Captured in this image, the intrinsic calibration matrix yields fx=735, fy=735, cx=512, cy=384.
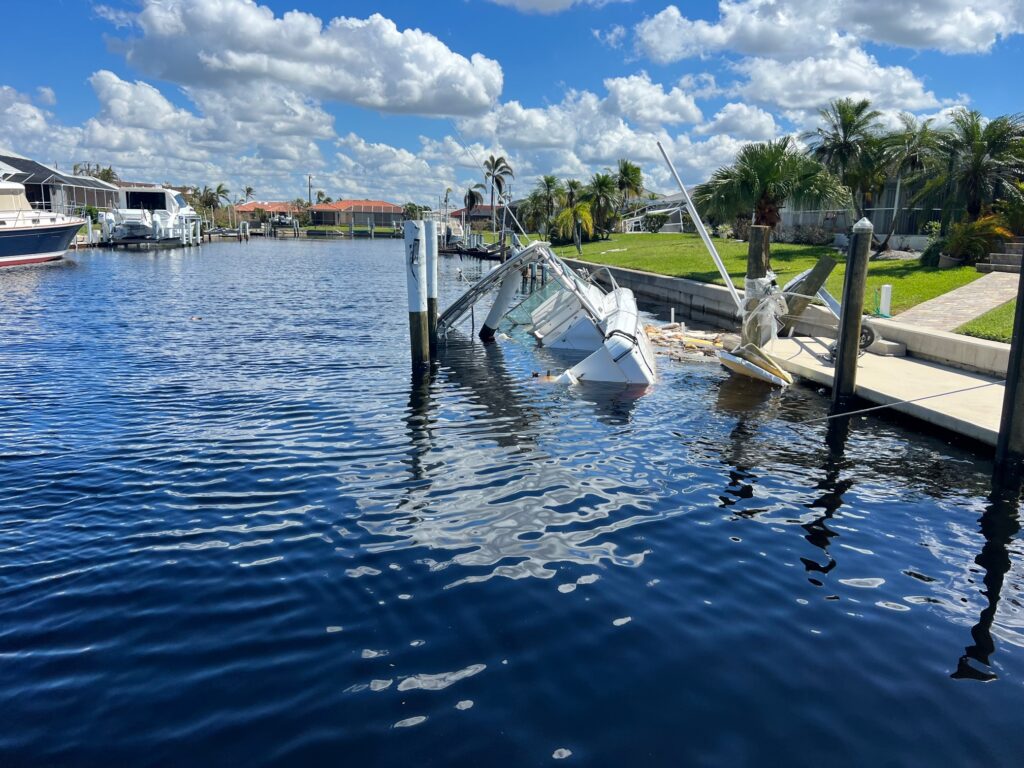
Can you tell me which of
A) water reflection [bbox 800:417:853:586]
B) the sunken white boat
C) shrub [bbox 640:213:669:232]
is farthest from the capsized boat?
the sunken white boat

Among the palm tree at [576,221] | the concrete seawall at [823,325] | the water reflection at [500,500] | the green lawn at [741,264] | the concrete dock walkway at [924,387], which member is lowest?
the water reflection at [500,500]

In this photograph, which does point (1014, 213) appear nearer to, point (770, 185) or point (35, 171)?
point (770, 185)

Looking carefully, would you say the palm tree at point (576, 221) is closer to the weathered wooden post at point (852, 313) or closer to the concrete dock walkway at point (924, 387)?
the concrete dock walkway at point (924, 387)

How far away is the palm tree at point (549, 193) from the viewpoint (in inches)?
3169

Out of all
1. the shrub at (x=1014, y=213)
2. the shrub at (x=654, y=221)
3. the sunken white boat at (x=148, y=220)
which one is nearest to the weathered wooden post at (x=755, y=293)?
the shrub at (x=1014, y=213)

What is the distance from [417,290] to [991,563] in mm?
13140

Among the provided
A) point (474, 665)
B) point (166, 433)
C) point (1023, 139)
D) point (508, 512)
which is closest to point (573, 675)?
point (474, 665)

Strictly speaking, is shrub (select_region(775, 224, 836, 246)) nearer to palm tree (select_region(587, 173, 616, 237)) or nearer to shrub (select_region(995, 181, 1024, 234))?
shrub (select_region(995, 181, 1024, 234))

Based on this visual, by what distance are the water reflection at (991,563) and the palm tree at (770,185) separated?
23491mm

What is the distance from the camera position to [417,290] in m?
17.8

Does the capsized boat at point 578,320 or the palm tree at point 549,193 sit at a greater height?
the palm tree at point 549,193

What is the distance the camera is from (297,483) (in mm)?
9578

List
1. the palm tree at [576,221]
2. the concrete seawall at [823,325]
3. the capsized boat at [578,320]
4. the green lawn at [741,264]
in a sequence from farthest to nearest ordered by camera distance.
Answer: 1. the palm tree at [576,221]
2. the green lawn at [741,264]
3. the capsized boat at [578,320]
4. the concrete seawall at [823,325]

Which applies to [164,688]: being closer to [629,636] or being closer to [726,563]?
[629,636]
